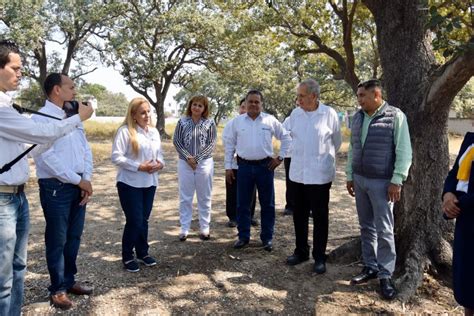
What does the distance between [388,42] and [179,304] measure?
333 centimetres

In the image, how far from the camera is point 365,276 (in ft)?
12.8

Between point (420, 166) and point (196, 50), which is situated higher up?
point (196, 50)

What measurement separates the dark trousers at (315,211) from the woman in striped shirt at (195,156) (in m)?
1.43

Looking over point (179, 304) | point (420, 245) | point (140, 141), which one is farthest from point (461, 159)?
point (140, 141)

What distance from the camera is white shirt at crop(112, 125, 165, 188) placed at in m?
4.07

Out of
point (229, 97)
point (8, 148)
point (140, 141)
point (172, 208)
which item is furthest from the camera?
point (229, 97)

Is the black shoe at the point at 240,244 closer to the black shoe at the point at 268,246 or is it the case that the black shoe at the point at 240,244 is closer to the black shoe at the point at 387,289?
the black shoe at the point at 268,246

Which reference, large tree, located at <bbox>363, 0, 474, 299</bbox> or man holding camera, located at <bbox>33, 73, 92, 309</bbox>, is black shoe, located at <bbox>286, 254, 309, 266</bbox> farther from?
man holding camera, located at <bbox>33, 73, 92, 309</bbox>

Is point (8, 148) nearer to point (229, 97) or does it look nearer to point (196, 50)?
point (196, 50)

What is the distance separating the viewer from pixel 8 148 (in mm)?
2566

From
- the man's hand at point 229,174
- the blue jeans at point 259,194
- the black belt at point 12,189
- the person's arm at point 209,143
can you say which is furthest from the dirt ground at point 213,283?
the black belt at point 12,189

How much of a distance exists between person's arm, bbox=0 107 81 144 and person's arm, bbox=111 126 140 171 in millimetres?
1416

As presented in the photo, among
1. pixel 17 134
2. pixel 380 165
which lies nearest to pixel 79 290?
pixel 17 134

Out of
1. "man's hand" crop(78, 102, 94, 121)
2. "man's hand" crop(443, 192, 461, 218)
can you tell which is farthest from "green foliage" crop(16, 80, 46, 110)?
"man's hand" crop(443, 192, 461, 218)
